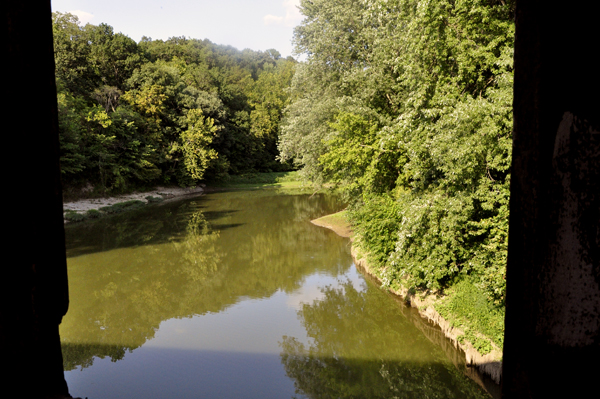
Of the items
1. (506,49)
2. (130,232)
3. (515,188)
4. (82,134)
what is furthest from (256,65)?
(515,188)

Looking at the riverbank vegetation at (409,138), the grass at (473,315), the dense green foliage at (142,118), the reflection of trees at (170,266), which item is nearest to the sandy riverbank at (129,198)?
the dense green foliage at (142,118)

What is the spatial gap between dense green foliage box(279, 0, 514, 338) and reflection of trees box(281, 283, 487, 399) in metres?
1.46

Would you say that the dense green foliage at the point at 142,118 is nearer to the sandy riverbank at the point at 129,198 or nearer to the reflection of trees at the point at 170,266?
the sandy riverbank at the point at 129,198

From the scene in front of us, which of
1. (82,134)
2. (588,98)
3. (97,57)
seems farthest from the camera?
(97,57)

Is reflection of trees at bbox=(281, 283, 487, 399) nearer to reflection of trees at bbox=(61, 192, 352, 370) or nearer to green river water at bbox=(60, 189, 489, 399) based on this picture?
green river water at bbox=(60, 189, 489, 399)

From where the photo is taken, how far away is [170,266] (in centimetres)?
1789

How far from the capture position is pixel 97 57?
43062 millimetres

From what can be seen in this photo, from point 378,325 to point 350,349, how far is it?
145 cm

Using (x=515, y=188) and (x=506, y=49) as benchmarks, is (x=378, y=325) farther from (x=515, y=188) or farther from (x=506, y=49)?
(x=515, y=188)

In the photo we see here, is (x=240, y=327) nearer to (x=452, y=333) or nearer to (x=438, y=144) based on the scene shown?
(x=452, y=333)

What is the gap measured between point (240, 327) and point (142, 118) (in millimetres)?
35723

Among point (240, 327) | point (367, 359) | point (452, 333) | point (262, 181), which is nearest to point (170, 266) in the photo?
point (240, 327)

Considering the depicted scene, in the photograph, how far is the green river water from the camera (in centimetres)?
884

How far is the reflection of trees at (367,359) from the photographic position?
8578mm
